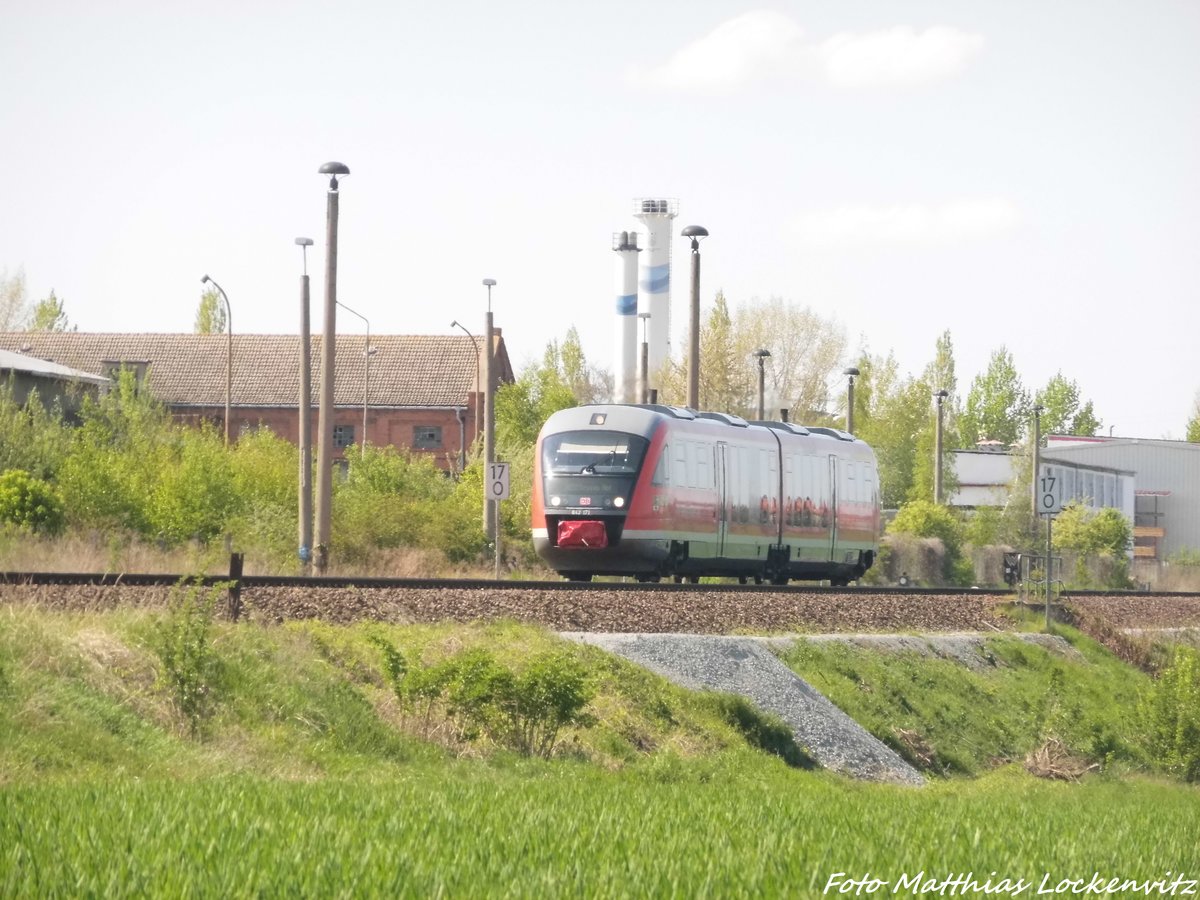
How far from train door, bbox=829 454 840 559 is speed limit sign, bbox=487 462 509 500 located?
9.21 meters

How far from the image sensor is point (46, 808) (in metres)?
9.48

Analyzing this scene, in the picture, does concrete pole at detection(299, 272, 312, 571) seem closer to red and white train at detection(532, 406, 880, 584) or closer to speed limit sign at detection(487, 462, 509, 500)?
speed limit sign at detection(487, 462, 509, 500)

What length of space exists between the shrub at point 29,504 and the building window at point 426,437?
1634 inches

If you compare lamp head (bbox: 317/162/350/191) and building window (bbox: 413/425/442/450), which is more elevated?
lamp head (bbox: 317/162/350/191)

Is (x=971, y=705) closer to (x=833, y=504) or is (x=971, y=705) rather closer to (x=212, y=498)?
(x=833, y=504)

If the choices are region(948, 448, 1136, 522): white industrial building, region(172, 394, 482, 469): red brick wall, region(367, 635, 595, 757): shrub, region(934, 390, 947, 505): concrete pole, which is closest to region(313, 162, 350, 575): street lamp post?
region(367, 635, 595, 757): shrub

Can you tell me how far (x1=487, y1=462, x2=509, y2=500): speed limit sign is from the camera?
31.0m

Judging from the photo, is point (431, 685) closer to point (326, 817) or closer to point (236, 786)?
point (236, 786)

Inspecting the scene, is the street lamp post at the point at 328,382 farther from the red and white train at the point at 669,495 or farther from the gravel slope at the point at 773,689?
the gravel slope at the point at 773,689

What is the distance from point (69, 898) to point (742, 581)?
30180 millimetres

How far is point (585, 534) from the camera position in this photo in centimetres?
2978

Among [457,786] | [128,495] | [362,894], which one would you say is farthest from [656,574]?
[362,894]

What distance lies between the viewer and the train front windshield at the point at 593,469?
29766 mm

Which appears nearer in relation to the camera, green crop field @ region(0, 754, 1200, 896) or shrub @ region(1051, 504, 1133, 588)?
green crop field @ region(0, 754, 1200, 896)
